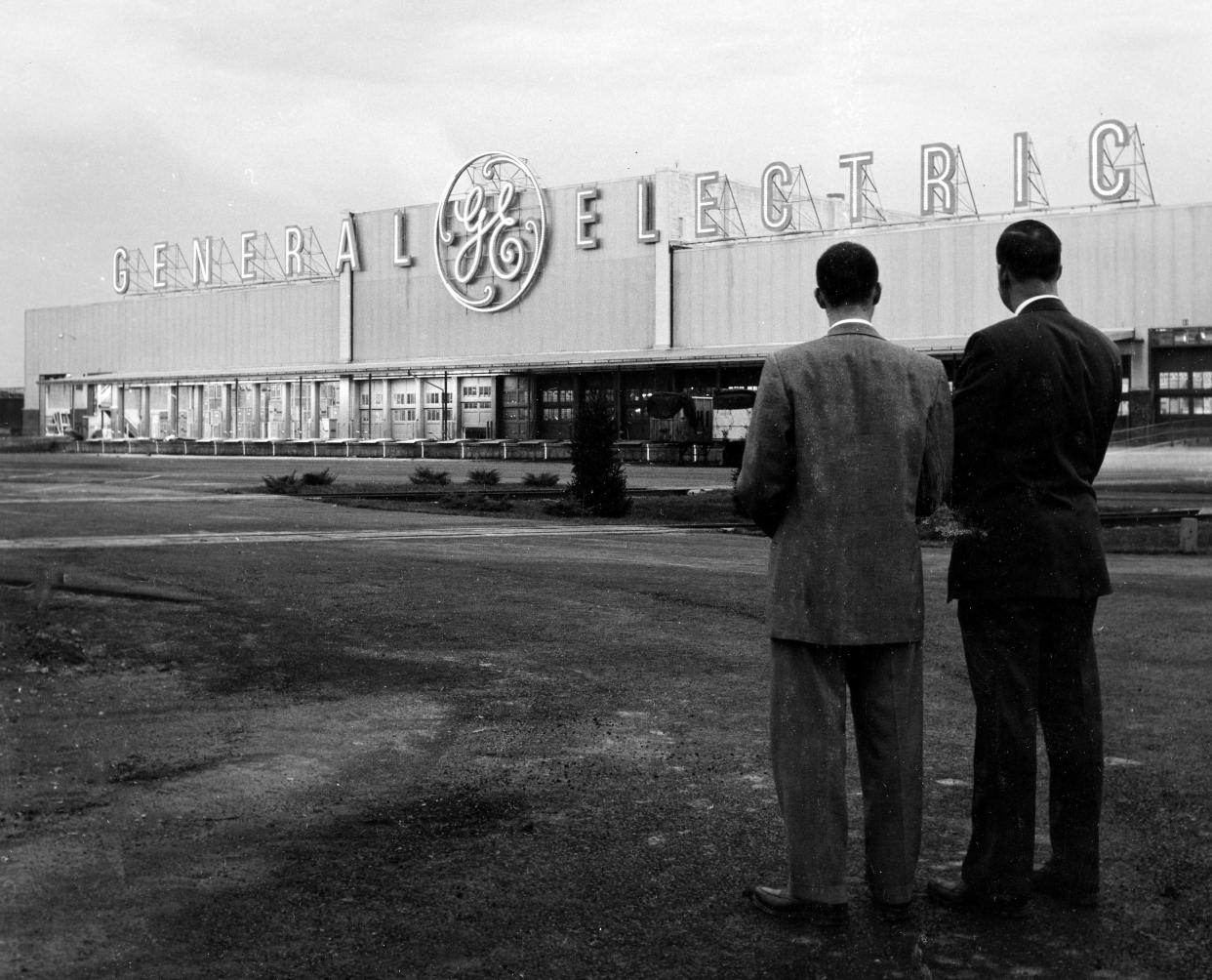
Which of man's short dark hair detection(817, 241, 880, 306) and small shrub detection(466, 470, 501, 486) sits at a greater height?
man's short dark hair detection(817, 241, 880, 306)

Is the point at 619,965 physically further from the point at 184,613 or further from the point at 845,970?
the point at 184,613

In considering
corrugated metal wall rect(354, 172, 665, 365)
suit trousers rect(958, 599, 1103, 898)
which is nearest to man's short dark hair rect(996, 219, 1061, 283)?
suit trousers rect(958, 599, 1103, 898)

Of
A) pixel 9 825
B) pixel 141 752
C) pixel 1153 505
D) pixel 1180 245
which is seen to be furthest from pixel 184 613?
pixel 1180 245

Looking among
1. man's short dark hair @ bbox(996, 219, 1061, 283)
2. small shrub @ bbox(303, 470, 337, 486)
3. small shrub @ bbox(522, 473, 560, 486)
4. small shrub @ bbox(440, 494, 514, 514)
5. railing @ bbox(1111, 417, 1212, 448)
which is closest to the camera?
man's short dark hair @ bbox(996, 219, 1061, 283)

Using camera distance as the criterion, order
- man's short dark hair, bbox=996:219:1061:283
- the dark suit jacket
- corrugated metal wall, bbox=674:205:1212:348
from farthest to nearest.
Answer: corrugated metal wall, bbox=674:205:1212:348 < man's short dark hair, bbox=996:219:1061:283 < the dark suit jacket

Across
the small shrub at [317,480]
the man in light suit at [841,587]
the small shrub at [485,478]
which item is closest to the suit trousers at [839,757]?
the man in light suit at [841,587]

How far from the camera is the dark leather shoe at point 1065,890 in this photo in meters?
4.75

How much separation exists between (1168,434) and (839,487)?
35830 millimetres

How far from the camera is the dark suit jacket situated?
464cm

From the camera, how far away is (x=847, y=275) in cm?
464

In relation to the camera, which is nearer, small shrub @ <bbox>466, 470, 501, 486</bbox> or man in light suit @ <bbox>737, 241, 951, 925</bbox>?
man in light suit @ <bbox>737, 241, 951, 925</bbox>

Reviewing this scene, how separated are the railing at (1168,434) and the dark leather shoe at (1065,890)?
34417mm

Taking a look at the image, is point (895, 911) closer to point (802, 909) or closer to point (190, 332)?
point (802, 909)

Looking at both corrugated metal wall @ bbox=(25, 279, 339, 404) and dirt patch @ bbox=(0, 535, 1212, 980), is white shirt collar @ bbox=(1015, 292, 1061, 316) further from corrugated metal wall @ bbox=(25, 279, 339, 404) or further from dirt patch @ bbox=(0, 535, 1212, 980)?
corrugated metal wall @ bbox=(25, 279, 339, 404)
